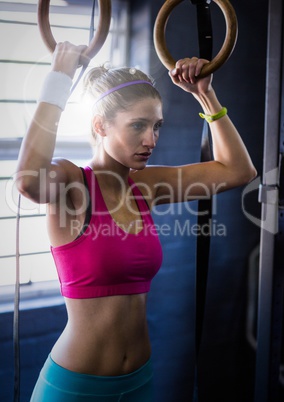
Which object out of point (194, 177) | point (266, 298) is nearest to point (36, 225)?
point (194, 177)

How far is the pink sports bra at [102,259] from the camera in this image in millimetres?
1133

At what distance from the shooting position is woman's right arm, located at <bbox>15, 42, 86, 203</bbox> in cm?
94

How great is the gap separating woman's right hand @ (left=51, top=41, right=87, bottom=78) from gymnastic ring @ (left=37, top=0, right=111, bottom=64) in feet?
0.05

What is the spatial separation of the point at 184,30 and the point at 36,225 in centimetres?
106

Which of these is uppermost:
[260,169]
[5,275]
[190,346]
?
[260,169]

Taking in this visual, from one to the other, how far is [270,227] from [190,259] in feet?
2.44

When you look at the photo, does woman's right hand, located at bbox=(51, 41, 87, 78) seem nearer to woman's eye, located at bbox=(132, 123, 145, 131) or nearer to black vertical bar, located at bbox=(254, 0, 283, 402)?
woman's eye, located at bbox=(132, 123, 145, 131)

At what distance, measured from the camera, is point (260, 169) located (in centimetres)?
239

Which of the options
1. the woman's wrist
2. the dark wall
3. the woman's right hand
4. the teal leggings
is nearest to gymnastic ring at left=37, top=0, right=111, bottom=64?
the woman's right hand

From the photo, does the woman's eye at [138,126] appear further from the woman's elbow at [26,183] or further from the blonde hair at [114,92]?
the woman's elbow at [26,183]

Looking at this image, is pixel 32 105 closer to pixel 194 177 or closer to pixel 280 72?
pixel 194 177

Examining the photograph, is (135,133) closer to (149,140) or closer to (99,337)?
(149,140)

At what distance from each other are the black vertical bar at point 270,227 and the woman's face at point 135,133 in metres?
0.46

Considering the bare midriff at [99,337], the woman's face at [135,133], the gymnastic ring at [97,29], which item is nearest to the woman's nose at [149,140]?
the woman's face at [135,133]
